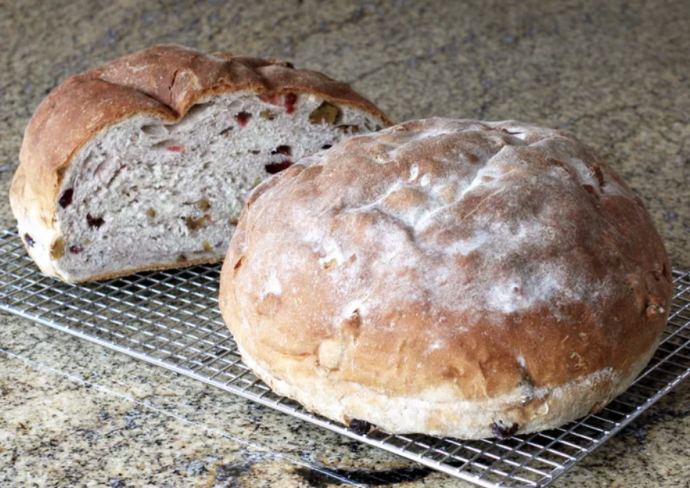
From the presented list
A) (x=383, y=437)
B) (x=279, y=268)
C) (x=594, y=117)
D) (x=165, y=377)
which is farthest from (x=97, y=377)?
(x=594, y=117)

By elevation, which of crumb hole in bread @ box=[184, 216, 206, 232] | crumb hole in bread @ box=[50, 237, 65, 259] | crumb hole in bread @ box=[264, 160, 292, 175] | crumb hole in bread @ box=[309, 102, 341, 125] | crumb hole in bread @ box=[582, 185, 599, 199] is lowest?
crumb hole in bread @ box=[184, 216, 206, 232]

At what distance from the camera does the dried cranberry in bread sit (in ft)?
5.88

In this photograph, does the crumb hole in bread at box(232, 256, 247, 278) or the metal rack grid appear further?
the crumb hole in bread at box(232, 256, 247, 278)

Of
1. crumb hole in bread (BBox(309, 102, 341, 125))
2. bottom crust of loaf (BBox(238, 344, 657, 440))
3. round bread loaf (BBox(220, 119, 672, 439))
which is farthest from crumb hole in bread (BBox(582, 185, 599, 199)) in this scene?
crumb hole in bread (BBox(309, 102, 341, 125))

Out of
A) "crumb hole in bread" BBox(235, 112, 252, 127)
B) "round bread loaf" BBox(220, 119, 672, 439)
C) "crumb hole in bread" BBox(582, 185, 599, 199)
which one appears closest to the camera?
"round bread loaf" BBox(220, 119, 672, 439)

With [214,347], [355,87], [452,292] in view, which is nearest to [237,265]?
[214,347]

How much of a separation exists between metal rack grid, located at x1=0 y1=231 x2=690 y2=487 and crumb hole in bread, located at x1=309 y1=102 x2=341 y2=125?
0.34 meters

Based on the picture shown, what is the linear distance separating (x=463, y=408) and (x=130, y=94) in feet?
2.92

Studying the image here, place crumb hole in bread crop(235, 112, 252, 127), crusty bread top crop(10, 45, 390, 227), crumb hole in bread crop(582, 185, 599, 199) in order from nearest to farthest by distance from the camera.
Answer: crumb hole in bread crop(582, 185, 599, 199), crusty bread top crop(10, 45, 390, 227), crumb hole in bread crop(235, 112, 252, 127)

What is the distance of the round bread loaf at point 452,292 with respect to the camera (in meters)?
1.28

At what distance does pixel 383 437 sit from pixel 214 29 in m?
2.20

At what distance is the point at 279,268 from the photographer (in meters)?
1.40

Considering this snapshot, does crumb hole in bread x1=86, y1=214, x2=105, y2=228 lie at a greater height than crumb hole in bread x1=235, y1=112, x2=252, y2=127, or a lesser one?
lesser

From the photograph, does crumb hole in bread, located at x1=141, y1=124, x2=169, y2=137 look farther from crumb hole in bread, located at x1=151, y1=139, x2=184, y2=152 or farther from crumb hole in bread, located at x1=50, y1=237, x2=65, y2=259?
crumb hole in bread, located at x1=50, y1=237, x2=65, y2=259
